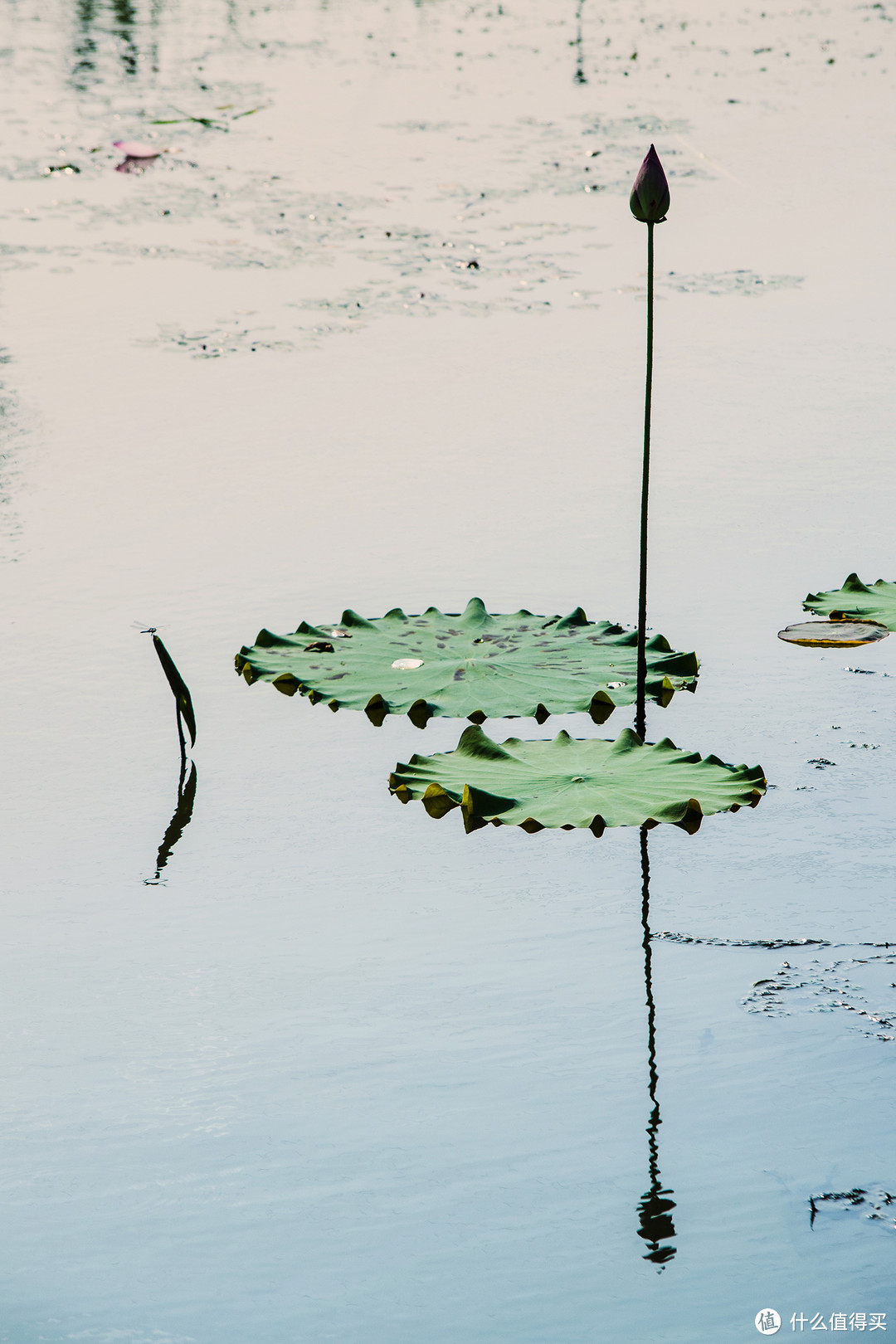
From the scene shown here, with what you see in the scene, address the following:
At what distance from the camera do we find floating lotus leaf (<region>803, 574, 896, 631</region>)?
8.79 feet

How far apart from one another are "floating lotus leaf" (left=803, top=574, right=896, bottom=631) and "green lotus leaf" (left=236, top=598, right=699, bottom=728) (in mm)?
405

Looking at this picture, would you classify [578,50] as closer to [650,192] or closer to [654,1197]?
[650,192]

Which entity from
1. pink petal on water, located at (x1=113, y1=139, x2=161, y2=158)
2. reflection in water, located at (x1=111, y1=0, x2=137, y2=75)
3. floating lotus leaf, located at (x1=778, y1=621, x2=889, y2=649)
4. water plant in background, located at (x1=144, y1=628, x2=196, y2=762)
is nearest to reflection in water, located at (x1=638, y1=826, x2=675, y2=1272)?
water plant in background, located at (x1=144, y1=628, x2=196, y2=762)

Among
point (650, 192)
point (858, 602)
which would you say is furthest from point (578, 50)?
point (650, 192)

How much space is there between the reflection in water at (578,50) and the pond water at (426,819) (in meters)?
2.80

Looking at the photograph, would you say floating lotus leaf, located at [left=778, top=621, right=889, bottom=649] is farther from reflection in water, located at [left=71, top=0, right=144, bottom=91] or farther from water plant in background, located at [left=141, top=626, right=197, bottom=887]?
reflection in water, located at [left=71, top=0, right=144, bottom=91]

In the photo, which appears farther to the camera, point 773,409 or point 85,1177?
point 773,409

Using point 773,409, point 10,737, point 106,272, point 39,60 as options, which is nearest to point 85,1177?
point 10,737

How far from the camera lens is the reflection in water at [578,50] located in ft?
28.0

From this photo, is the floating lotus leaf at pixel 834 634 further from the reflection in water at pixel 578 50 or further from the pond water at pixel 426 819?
the reflection in water at pixel 578 50

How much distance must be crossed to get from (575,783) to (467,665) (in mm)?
444

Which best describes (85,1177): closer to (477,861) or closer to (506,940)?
(506,940)

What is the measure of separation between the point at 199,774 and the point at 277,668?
268 millimetres

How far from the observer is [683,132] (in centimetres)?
709
